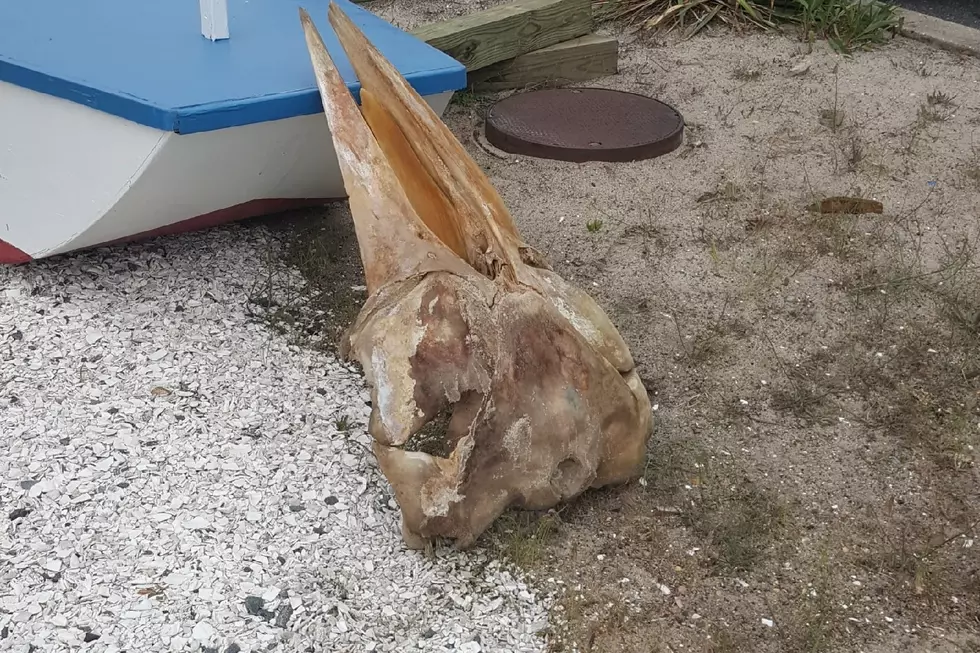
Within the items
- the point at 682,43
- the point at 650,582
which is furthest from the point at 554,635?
the point at 682,43

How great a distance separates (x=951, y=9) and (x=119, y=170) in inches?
225

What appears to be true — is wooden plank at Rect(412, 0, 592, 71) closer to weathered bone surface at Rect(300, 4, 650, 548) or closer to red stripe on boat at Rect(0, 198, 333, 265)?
red stripe on boat at Rect(0, 198, 333, 265)

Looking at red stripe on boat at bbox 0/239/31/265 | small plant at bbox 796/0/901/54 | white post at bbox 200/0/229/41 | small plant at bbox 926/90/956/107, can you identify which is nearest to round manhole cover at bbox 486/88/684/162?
small plant at bbox 926/90/956/107

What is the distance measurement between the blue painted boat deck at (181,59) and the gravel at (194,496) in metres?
0.72

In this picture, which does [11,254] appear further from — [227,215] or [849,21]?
[849,21]

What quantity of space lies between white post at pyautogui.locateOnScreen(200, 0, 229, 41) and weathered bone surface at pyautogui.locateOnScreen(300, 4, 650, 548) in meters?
0.63

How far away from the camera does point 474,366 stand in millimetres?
2189

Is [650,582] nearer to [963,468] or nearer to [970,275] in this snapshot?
[963,468]

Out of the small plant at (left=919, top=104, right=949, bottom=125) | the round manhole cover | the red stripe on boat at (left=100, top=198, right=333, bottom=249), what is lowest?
the small plant at (left=919, top=104, right=949, bottom=125)

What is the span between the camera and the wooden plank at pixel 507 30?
449cm

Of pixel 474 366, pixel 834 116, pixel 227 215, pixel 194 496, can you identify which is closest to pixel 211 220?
pixel 227 215

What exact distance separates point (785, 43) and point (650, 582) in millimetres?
3986

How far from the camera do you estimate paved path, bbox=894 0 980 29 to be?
6242mm

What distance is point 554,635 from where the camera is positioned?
6.79 feet
